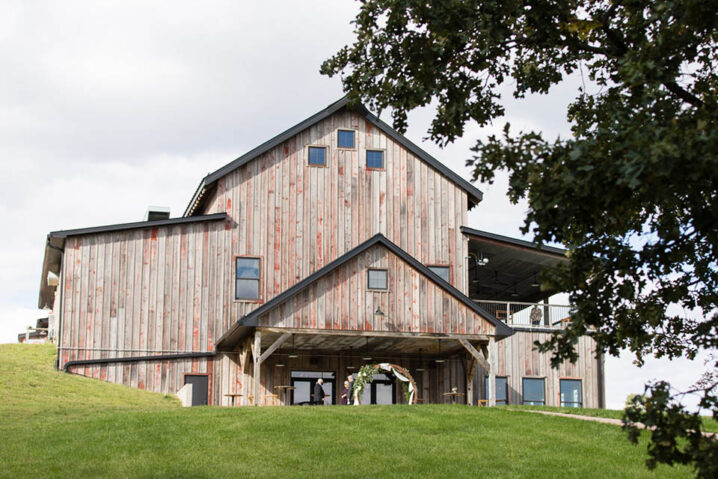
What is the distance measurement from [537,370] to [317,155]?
34.3 feet

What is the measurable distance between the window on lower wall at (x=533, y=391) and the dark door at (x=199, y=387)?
10757 millimetres

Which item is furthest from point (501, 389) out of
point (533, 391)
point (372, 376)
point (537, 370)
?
point (372, 376)

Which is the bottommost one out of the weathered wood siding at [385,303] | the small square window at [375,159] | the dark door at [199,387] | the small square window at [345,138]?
the dark door at [199,387]

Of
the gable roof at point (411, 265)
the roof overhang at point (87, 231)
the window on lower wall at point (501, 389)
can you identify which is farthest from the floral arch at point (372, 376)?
the roof overhang at point (87, 231)

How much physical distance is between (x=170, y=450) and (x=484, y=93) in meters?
8.17

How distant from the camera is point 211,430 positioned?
57.6 ft

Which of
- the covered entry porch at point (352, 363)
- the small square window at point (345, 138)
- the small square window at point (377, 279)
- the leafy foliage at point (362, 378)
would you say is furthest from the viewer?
the small square window at point (345, 138)

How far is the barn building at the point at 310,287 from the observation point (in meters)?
25.9

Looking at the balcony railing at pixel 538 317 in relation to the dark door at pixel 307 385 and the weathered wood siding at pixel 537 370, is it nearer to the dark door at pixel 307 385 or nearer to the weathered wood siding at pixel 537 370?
the weathered wood siding at pixel 537 370

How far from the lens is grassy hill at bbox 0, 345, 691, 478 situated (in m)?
14.6

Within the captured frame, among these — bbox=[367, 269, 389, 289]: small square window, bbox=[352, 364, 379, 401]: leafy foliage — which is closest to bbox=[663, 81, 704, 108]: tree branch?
bbox=[367, 269, 389, 289]: small square window

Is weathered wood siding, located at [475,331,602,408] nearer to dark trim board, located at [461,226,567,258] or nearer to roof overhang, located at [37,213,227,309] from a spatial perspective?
dark trim board, located at [461,226,567,258]

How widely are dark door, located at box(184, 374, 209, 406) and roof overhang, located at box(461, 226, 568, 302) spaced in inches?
392

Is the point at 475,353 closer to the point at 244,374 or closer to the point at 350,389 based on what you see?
the point at 350,389
